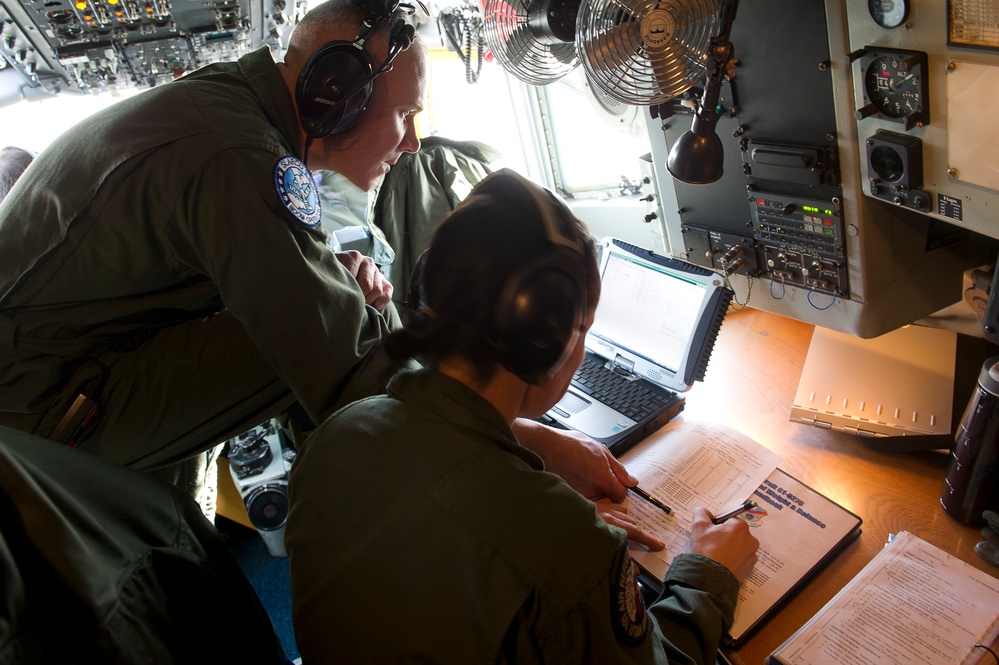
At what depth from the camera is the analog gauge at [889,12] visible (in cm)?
111

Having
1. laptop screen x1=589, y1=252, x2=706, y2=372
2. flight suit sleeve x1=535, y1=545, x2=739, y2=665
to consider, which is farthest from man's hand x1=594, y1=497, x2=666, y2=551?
laptop screen x1=589, y1=252, x2=706, y2=372

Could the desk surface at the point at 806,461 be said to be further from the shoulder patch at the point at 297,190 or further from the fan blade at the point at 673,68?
the shoulder patch at the point at 297,190

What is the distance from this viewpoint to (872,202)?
→ 135 cm

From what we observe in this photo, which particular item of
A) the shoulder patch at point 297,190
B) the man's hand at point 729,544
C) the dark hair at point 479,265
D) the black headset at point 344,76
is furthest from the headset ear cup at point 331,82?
the man's hand at point 729,544

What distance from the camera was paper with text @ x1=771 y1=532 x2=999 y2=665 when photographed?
1063 mm

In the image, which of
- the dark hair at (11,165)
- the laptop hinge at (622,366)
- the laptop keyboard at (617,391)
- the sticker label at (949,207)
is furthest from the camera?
the dark hair at (11,165)

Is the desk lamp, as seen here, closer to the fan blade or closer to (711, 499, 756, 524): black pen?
the fan blade

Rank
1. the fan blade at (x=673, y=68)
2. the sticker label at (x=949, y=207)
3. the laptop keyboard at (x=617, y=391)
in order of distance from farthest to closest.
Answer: the laptop keyboard at (x=617, y=391)
the fan blade at (x=673, y=68)
the sticker label at (x=949, y=207)

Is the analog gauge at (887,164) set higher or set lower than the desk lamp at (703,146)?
lower

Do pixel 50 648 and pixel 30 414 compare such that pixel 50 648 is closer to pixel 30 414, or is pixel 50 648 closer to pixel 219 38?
pixel 30 414

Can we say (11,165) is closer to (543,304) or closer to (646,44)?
(646,44)

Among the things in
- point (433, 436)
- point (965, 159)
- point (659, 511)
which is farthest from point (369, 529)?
point (965, 159)

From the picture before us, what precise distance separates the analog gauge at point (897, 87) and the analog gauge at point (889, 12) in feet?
0.14

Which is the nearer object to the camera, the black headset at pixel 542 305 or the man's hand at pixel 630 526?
the black headset at pixel 542 305
